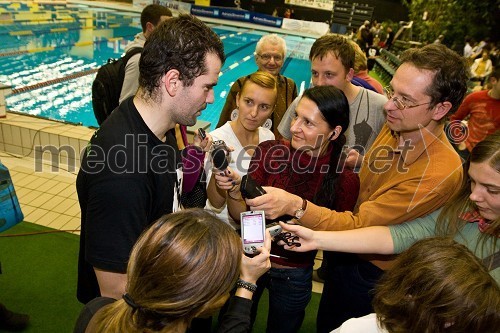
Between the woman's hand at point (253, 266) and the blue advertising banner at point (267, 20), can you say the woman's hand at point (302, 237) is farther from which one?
the blue advertising banner at point (267, 20)

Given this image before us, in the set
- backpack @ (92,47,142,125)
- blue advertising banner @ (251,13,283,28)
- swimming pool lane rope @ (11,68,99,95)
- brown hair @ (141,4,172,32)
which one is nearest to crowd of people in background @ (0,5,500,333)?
backpack @ (92,47,142,125)

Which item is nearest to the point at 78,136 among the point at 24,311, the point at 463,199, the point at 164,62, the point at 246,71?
the point at 24,311

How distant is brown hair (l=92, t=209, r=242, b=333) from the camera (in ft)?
2.78

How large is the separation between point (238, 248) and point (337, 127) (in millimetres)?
990

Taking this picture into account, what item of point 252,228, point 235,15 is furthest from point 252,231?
point 235,15

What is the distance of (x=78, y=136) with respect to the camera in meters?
3.98

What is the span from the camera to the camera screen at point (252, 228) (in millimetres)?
1273

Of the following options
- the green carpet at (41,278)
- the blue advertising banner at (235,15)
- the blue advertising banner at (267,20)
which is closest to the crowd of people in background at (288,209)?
the green carpet at (41,278)

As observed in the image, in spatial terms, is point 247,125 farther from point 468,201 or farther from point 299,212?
point 468,201

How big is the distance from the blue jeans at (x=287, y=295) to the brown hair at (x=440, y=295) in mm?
742

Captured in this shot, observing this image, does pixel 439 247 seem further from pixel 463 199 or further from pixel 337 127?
pixel 337 127

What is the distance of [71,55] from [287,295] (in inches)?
408

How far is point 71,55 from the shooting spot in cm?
992

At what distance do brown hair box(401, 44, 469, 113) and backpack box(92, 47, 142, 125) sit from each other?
225cm
